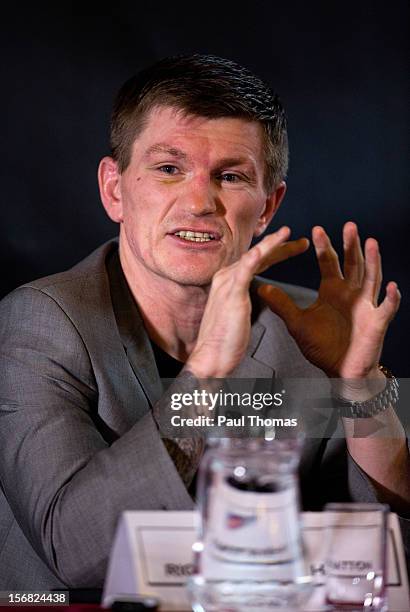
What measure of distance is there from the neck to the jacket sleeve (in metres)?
0.20

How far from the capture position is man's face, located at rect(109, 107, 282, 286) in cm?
144

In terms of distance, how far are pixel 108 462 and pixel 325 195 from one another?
2.40ft

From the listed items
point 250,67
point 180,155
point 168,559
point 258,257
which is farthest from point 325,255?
point 168,559

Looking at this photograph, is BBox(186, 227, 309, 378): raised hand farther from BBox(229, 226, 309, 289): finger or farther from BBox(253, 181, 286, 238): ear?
BBox(253, 181, 286, 238): ear

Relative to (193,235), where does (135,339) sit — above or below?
below

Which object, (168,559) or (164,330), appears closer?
(168,559)

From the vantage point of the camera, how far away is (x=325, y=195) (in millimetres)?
1611

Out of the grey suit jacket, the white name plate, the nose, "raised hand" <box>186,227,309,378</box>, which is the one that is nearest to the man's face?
the nose

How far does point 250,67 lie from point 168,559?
1.00m

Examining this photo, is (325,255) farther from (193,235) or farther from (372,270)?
(193,235)

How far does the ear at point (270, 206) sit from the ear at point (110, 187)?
255mm

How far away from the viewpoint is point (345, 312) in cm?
136

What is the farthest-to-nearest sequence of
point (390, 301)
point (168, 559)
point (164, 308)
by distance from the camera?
point (164, 308) → point (390, 301) → point (168, 559)

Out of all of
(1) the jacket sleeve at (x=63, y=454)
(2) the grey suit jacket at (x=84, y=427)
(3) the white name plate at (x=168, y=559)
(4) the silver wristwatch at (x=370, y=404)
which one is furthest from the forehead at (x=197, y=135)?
(3) the white name plate at (x=168, y=559)
